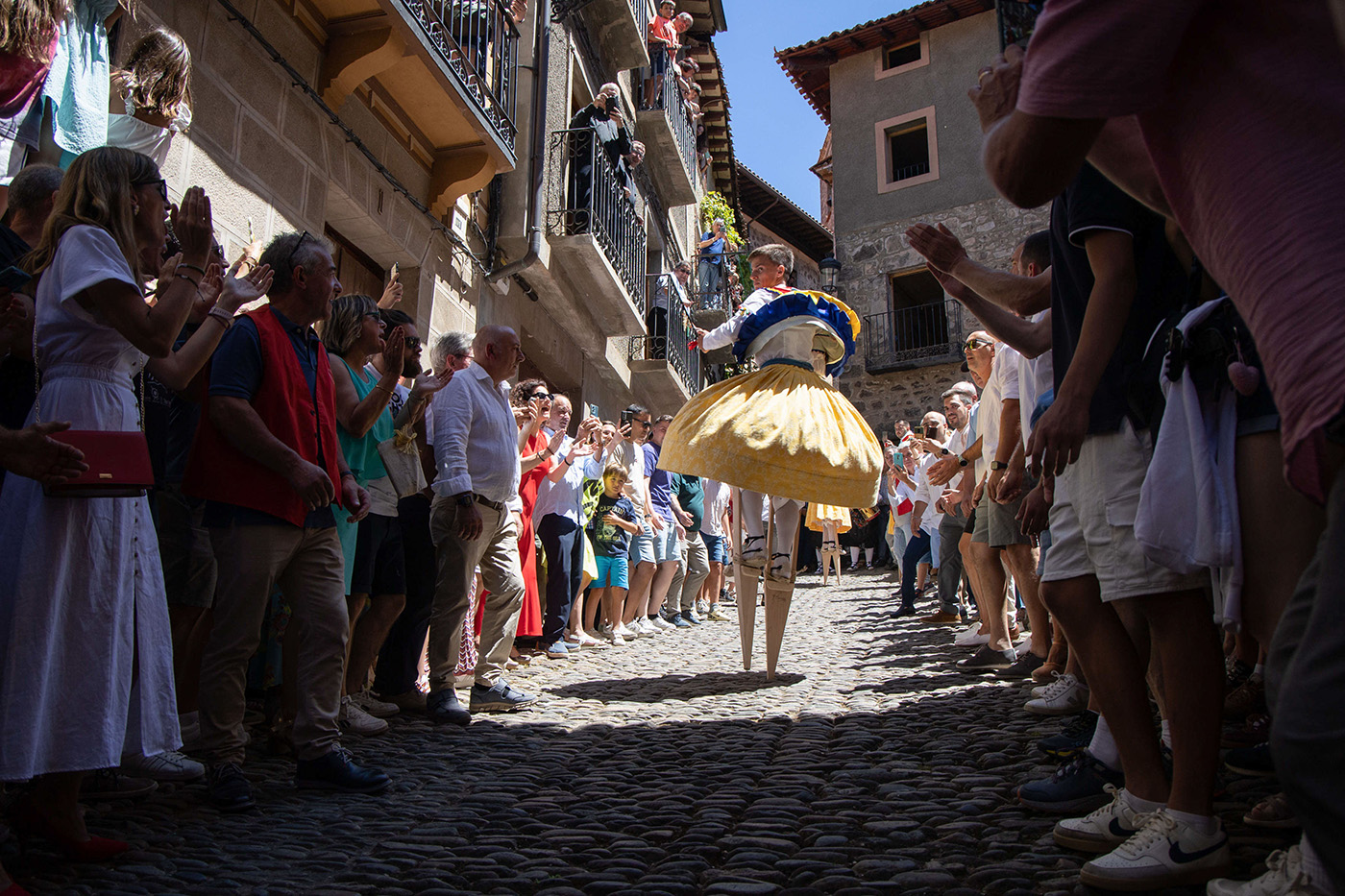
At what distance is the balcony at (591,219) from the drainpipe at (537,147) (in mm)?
601

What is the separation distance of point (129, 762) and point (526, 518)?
405 centimetres

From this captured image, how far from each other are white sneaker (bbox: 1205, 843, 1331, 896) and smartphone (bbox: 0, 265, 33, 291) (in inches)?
117

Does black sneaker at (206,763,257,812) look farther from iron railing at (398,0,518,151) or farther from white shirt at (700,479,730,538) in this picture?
white shirt at (700,479,730,538)

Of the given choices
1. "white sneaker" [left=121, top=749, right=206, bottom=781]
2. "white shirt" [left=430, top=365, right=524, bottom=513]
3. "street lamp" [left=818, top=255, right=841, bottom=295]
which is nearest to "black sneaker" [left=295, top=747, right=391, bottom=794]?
"white sneaker" [left=121, top=749, right=206, bottom=781]

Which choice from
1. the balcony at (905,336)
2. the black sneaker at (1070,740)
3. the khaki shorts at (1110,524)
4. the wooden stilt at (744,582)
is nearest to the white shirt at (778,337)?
the wooden stilt at (744,582)

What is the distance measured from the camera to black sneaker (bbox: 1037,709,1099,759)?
3117 millimetres

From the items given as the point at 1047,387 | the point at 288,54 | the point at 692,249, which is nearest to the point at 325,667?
the point at 1047,387

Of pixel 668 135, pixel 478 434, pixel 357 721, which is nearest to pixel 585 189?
pixel 668 135

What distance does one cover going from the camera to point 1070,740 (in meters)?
3.14

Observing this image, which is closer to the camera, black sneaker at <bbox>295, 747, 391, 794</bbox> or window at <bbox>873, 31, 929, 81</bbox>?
black sneaker at <bbox>295, 747, 391, 794</bbox>

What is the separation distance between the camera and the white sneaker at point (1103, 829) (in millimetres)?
2193

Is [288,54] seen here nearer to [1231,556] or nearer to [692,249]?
[1231,556]

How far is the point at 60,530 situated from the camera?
2.43 meters

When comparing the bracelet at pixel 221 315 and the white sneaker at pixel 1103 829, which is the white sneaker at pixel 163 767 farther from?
the white sneaker at pixel 1103 829
